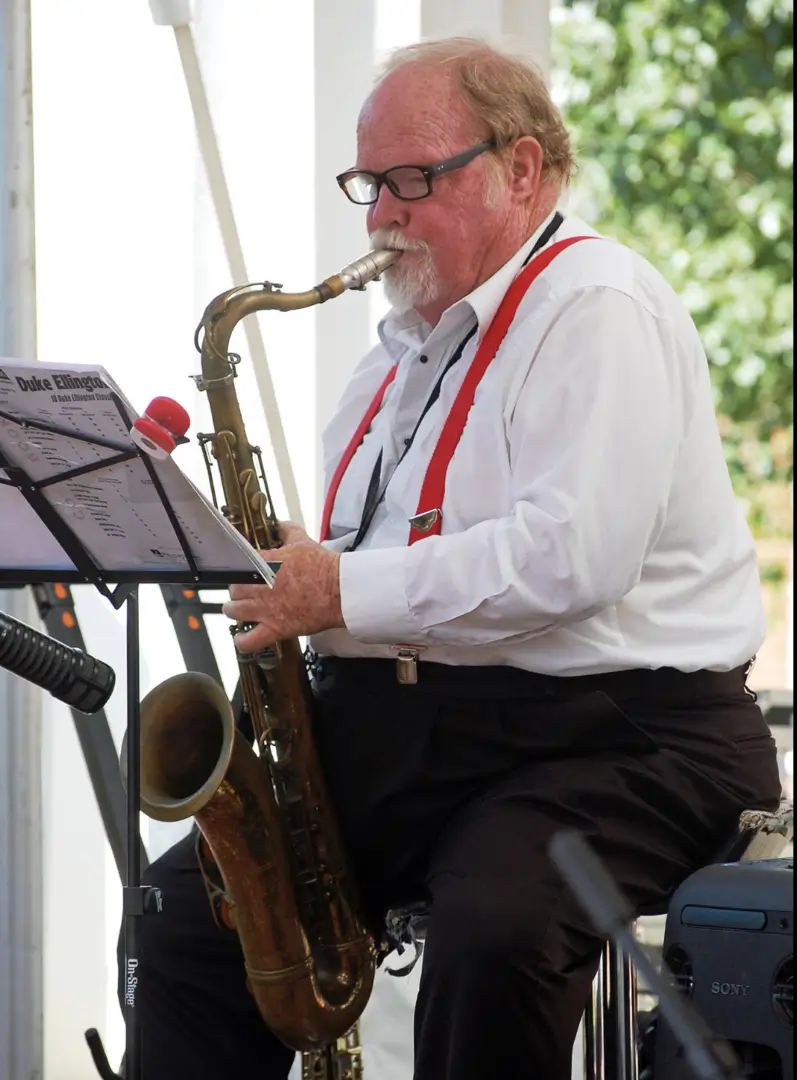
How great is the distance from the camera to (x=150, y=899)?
185 centimetres

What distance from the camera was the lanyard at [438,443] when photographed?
6.86ft

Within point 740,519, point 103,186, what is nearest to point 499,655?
point 740,519

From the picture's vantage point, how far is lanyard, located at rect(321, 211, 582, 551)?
6.86 feet

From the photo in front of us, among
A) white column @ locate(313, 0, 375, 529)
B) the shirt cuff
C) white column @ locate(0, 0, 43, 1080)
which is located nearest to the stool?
the shirt cuff

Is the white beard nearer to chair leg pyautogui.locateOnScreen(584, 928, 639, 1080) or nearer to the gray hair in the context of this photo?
the gray hair

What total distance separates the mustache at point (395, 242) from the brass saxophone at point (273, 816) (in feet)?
0.05

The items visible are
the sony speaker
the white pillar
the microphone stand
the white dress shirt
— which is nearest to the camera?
the microphone stand

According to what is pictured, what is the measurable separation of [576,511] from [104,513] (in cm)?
61

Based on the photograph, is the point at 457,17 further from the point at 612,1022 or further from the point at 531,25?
the point at 612,1022

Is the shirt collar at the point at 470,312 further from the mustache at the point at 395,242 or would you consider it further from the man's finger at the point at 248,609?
the man's finger at the point at 248,609

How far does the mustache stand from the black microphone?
2.78ft

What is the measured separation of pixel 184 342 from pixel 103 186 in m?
0.34

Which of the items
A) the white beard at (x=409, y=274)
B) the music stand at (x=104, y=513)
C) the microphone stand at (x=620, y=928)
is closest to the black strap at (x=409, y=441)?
the white beard at (x=409, y=274)

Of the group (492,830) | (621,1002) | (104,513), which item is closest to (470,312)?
(104,513)
